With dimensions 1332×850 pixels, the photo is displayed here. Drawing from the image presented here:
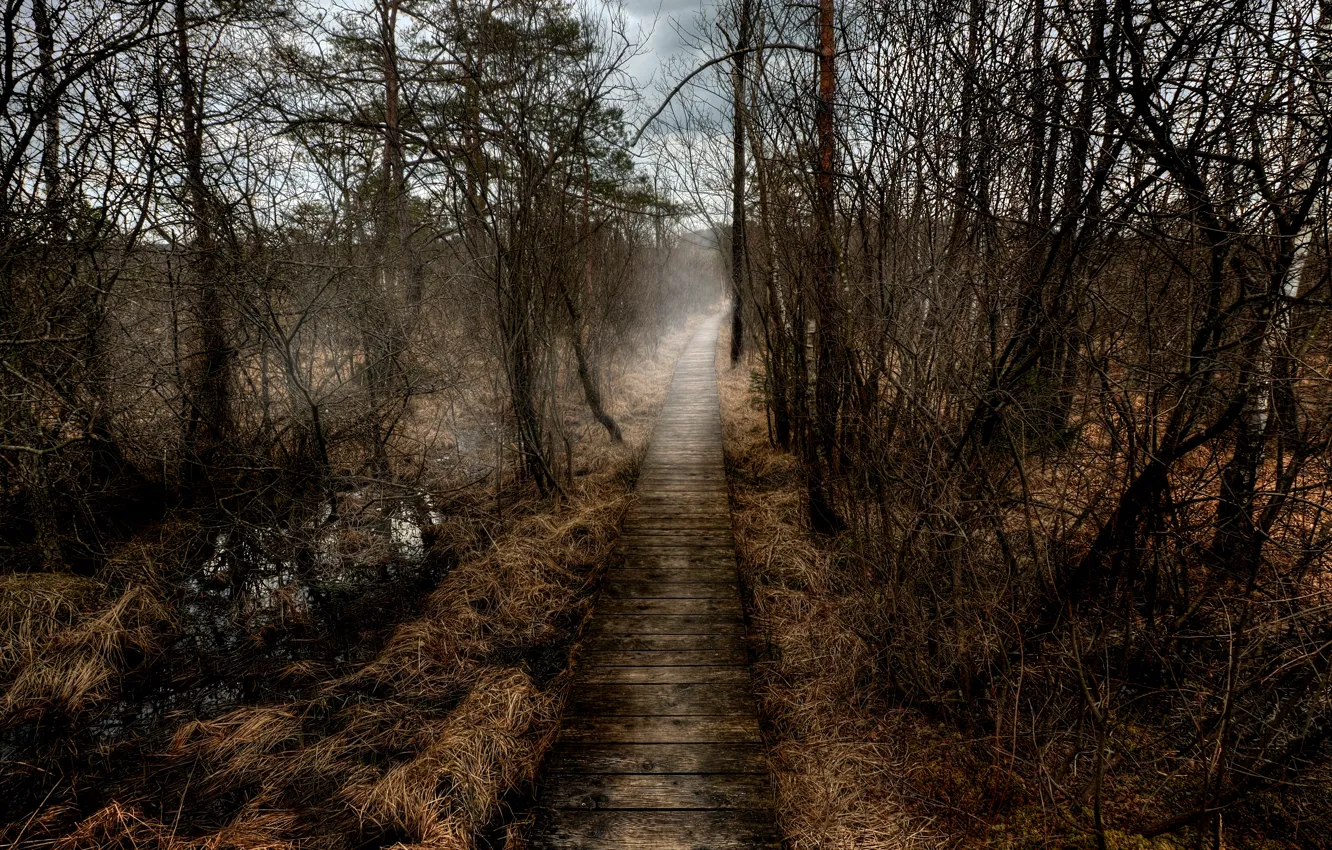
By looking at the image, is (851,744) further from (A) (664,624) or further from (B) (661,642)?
(A) (664,624)

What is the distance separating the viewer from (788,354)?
6609mm

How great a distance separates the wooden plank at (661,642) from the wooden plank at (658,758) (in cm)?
82

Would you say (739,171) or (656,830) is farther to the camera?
(739,171)

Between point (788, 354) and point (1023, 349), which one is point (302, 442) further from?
point (1023, 349)

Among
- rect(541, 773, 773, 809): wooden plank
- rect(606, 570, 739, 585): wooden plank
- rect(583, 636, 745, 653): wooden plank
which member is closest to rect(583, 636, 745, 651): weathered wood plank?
rect(583, 636, 745, 653): wooden plank

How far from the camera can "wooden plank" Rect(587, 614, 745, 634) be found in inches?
153

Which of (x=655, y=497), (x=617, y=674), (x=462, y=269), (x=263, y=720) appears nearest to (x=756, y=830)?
(x=617, y=674)

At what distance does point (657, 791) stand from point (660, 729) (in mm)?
385

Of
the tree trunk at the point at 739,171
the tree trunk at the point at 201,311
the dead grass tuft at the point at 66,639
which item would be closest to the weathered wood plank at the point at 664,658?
the dead grass tuft at the point at 66,639

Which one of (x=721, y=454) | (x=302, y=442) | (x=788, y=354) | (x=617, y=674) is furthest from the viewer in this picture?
(x=721, y=454)

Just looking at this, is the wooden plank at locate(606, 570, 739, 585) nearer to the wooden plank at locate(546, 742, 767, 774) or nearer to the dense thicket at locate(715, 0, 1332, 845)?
the dense thicket at locate(715, 0, 1332, 845)

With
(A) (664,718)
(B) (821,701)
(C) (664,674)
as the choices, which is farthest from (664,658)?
(B) (821,701)

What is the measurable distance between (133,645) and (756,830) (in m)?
4.84

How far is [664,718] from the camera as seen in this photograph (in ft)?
→ 10.1
